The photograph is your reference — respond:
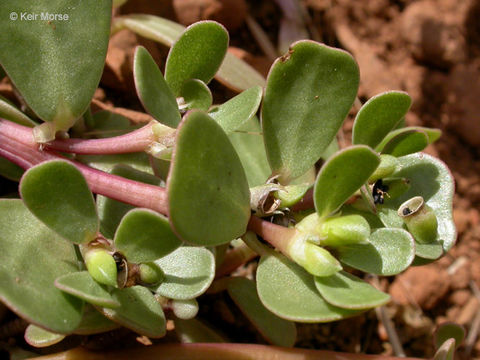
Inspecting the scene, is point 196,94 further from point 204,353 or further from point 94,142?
point 204,353

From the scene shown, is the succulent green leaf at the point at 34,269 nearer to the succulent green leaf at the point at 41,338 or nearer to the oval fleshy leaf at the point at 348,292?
the succulent green leaf at the point at 41,338

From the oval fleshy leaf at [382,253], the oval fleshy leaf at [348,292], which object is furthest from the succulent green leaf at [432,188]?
the oval fleshy leaf at [348,292]

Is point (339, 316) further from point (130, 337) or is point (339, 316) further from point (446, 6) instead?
point (446, 6)

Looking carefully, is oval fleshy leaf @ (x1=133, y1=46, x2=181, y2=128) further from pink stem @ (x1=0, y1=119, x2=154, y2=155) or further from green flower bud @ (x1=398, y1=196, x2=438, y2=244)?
green flower bud @ (x1=398, y1=196, x2=438, y2=244)

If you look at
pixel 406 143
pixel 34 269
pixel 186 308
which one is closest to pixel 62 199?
pixel 34 269

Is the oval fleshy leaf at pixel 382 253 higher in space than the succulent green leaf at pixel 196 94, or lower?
lower
